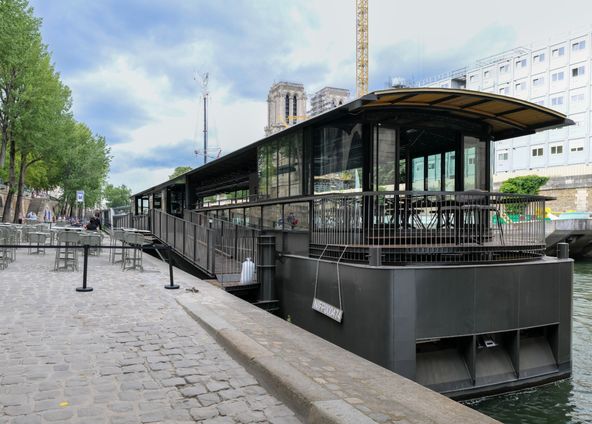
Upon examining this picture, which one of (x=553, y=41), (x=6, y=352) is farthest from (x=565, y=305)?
(x=553, y=41)

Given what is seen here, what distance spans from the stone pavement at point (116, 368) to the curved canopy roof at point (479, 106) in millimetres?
4842

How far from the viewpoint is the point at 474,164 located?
32.9 ft

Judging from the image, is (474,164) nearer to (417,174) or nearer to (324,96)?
(417,174)

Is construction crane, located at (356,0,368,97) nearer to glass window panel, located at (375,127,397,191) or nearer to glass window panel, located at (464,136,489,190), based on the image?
glass window panel, located at (464,136,489,190)

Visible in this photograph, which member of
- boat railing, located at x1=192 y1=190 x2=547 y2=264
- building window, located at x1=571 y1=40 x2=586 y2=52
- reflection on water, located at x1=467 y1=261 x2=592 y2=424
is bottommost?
reflection on water, located at x1=467 y1=261 x2=592 y2=424

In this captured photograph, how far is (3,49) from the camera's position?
1897 cm

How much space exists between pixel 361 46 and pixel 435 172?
9423cm

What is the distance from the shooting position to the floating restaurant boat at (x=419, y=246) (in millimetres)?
6414

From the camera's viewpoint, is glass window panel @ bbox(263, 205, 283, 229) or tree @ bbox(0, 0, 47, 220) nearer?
glass window panel @ bbox(263, 205, 283, 229)

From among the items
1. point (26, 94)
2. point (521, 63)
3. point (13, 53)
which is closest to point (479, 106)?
point (13, 53)

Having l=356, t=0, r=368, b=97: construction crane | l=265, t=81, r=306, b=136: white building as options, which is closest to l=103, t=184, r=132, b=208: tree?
l=265, t=81, r=306, b=136: white building

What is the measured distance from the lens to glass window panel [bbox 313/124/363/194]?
29.3 feet

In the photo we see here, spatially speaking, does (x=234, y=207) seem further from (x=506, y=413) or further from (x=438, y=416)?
(x=438, y=416)

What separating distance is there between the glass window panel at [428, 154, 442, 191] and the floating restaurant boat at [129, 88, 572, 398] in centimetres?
2
